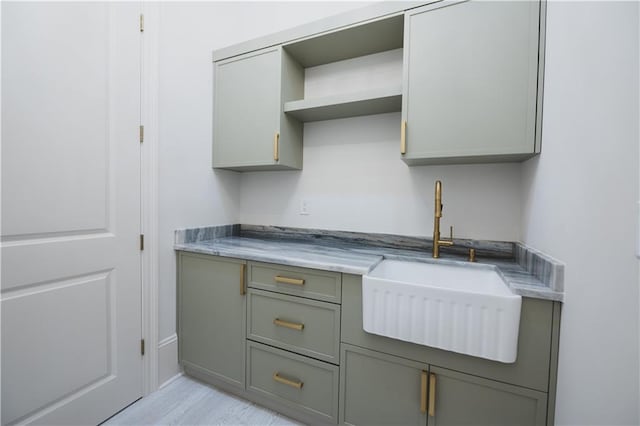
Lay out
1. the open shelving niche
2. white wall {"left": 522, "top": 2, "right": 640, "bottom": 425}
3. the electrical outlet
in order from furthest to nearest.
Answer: the electrical outlet → the open shelving niche → white wall {"left": 522, "top": 2, "right": 640, "bottom": 425}

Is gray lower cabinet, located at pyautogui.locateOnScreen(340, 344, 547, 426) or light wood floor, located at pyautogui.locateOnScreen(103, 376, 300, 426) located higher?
gray lower cabinet, located at pyautogui.locateOnScreen(340, 344, 547, 426)

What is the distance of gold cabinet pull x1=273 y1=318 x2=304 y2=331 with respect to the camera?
132 centimetres

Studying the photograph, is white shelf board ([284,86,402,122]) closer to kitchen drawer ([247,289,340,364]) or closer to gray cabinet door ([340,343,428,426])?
kitchen drawer ([247,289,340,364])

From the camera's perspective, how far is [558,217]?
0.94 metres

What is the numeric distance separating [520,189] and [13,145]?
2381mm

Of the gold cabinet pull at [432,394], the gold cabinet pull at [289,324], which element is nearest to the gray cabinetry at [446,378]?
the gold cabinet pull at [432,394]

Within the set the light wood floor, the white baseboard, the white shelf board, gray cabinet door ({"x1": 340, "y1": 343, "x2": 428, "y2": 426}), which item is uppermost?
the white shelf board

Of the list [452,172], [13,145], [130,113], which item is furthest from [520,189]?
[13,145]

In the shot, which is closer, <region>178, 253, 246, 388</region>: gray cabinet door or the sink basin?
the sink basin

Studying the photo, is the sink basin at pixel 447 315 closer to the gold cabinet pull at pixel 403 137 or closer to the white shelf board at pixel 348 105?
the gold cabinet pull at pixel 403 137

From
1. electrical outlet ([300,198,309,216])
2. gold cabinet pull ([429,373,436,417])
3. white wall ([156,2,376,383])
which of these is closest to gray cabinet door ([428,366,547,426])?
gold cabinet pull ([429,373,436,417])

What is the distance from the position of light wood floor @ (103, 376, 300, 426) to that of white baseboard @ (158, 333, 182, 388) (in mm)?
65

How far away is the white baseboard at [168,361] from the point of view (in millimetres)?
1633

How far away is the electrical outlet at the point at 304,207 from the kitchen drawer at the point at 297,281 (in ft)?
2.24
